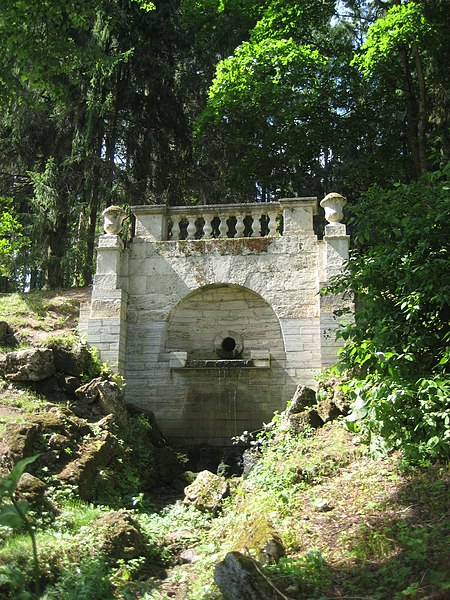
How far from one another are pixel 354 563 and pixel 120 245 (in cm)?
738

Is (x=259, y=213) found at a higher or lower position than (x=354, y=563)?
higher

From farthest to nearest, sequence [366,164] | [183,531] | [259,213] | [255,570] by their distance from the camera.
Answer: [366,164] → [259,213] → [183,531] → [255,570]

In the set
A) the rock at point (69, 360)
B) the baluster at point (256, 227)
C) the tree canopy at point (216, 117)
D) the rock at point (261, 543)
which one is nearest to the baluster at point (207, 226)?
the baluster at point (256, 227)

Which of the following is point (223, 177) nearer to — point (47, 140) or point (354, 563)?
point (47, 140)

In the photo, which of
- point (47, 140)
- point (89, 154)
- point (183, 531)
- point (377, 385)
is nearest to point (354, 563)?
point (377, 385)

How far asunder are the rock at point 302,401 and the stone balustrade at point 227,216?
10.3 feet

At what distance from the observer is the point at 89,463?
709 cm

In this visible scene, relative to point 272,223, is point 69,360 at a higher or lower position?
lower

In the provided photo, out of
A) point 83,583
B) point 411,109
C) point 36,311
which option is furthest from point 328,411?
point 411,109

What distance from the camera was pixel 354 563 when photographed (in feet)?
16.0

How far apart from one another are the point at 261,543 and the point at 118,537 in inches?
49.5

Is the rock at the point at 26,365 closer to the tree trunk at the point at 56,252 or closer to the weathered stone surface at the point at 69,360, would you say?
the weathered stone surface at the point at 69,360

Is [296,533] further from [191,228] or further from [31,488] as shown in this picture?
[191,228]

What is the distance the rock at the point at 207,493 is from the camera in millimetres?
7137
